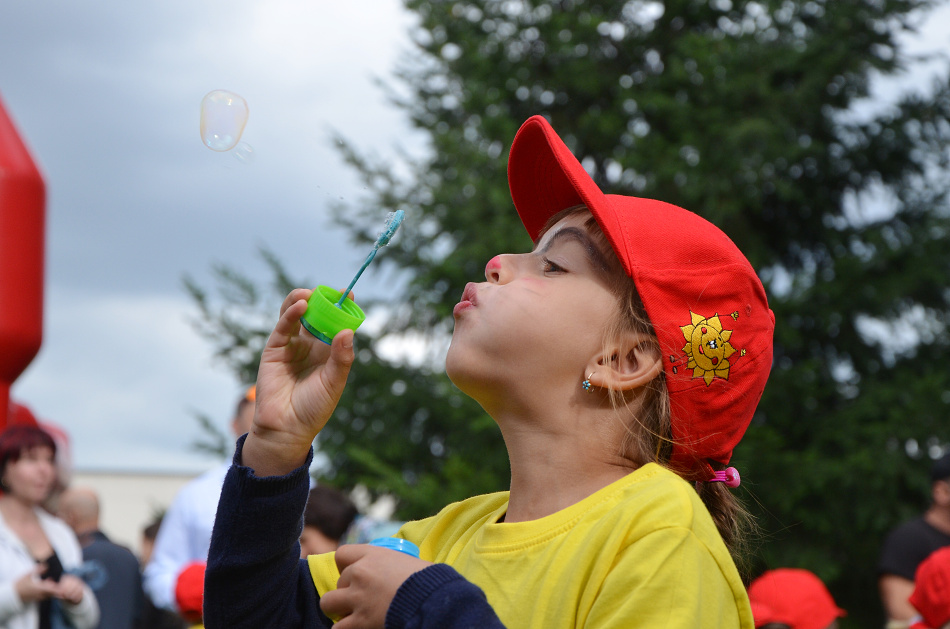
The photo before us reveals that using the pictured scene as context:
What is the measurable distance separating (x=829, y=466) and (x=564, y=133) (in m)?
4.06

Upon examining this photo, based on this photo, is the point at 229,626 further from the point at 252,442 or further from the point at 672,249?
the point at 672,249

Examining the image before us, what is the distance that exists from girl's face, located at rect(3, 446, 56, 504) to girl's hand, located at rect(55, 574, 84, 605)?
44 centimetres

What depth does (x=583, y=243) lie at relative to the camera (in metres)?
1.60

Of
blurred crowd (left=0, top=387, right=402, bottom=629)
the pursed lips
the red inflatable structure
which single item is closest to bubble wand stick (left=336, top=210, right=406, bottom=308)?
the pursed lips

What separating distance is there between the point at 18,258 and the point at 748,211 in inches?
251

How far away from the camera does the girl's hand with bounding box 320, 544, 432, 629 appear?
1.22 m

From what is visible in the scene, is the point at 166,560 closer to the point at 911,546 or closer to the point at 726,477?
the point at 726,477

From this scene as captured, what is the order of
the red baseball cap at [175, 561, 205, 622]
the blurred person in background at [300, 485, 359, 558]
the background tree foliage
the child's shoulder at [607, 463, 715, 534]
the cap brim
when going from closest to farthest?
the child's shoulder at [607, 463, 715, 534] → the cap brim → the red baseball cap at [175, 561, 205, 622] → the blurred person in background at [300, 485, 359, 558] → the background tree foliage

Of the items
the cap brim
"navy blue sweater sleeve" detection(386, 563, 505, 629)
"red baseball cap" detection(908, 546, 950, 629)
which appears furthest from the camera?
"red baseball cap" detection(908, 546, 950, 629)

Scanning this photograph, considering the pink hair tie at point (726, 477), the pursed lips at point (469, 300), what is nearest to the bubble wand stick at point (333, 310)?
the pursed lips at point (469, 300)

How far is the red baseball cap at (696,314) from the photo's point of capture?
1.48m

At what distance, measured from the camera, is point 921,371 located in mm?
8039

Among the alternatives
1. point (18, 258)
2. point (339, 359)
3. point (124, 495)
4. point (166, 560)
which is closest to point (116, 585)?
point (166, 560)

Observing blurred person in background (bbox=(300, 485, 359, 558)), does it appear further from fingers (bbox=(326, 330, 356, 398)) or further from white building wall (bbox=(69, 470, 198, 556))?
white building wall (bbox=(69, 470, 198, 556))
